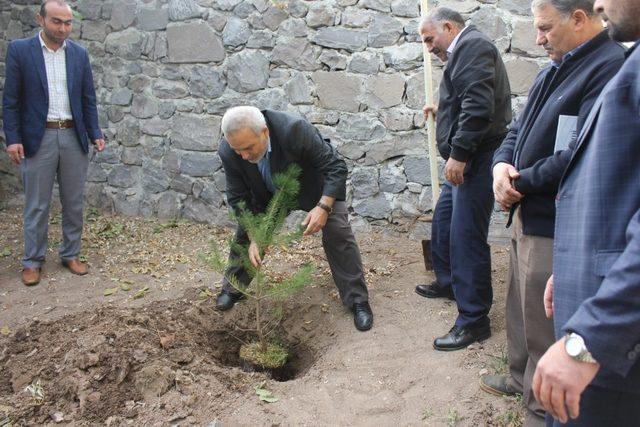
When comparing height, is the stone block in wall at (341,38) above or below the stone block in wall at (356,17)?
below

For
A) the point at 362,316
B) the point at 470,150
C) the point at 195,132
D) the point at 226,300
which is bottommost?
the point at 226,300

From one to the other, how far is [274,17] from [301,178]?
2012 millimetres

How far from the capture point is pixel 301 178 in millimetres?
3506

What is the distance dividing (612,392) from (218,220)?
437 centimetres

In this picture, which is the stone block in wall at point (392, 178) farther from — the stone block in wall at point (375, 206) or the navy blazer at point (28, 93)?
the navy blazer at point (28, 93)

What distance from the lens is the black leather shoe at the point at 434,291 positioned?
3711mm

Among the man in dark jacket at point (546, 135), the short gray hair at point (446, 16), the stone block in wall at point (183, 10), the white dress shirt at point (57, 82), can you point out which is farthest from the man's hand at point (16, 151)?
the man in dark jacket at point (546, 135)

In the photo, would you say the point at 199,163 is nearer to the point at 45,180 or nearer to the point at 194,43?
the point at 194,43

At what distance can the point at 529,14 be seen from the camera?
4164mm

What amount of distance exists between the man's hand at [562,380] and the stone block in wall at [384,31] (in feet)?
12.1

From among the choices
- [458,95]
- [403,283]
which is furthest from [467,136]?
[403,283]

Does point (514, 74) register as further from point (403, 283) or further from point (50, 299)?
point (50, 299)

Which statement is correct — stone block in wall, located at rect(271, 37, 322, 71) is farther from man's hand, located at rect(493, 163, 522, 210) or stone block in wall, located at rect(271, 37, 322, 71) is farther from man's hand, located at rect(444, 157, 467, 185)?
man's hand, located at rect(493, 163, 522, 210)

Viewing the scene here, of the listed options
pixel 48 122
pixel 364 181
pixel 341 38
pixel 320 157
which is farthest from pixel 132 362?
pixel 341 38
